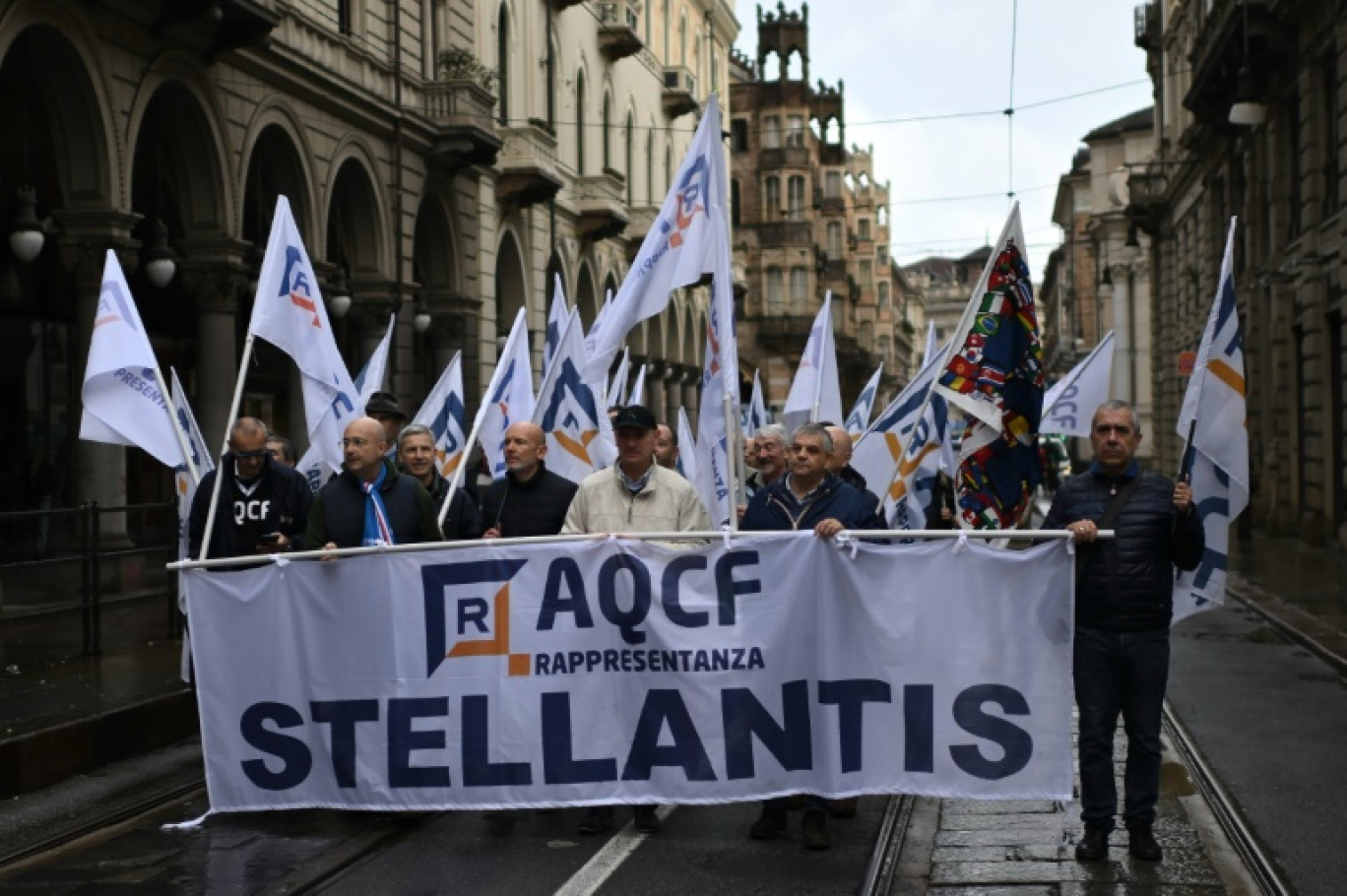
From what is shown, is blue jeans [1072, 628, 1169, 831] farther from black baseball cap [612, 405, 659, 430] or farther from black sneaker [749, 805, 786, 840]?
black baseball cap [612, 405, 659, 430]

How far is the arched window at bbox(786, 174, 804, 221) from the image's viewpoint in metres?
86.4

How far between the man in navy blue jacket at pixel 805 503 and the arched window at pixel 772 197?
258 ft

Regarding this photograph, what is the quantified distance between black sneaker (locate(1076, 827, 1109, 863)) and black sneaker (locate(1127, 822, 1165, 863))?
0.12m

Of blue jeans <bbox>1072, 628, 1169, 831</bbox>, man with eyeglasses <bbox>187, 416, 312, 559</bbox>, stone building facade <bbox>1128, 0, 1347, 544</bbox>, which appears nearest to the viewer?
blue jeans <bbox>1072, 628, 1169, 831</bbox>

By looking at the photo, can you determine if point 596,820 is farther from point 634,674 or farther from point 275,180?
point 275,180

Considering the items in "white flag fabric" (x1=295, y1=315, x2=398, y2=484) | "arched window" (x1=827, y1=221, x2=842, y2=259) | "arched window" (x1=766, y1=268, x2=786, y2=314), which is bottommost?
"white flag fabric" (x1=295, y1=315, x2=398, y2=484)

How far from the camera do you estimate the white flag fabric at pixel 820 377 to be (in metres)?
15.7

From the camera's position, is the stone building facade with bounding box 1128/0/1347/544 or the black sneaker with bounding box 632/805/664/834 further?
the stone building facade with bounding box 1128/0/1347/544

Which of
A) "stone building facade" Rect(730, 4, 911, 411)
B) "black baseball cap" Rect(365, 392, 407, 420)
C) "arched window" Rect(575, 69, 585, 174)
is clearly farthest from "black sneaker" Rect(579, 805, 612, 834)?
"stone building facade" Rect(730, 4, 911, 411)

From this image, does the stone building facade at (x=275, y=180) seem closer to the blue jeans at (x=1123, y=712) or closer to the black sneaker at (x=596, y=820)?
the black sneaker at (x=596, y=820)

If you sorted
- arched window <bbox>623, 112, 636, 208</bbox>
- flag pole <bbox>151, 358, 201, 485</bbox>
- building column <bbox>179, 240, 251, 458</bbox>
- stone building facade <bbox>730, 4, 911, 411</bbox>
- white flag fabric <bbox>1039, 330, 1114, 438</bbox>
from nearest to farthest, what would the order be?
flag pole <bbox>151, 358, 201, 485</bbox>, white flag fabric <bbox>1039, 330, 1114, 438</bbox>, building column <bbox>179, 240, 251, 458</bbox>, arched window <bbox>623, 112, 636, 208</bbox>, stone building facade <bbox>730, 4, 911, 411</bbox>

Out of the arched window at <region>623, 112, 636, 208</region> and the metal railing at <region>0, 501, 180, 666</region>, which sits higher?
the arched window at <region>623, 112, 636, 208</region>

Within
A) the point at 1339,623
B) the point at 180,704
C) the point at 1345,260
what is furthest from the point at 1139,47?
the point at 180,704

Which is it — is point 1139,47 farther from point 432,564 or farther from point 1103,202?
point 432,564
